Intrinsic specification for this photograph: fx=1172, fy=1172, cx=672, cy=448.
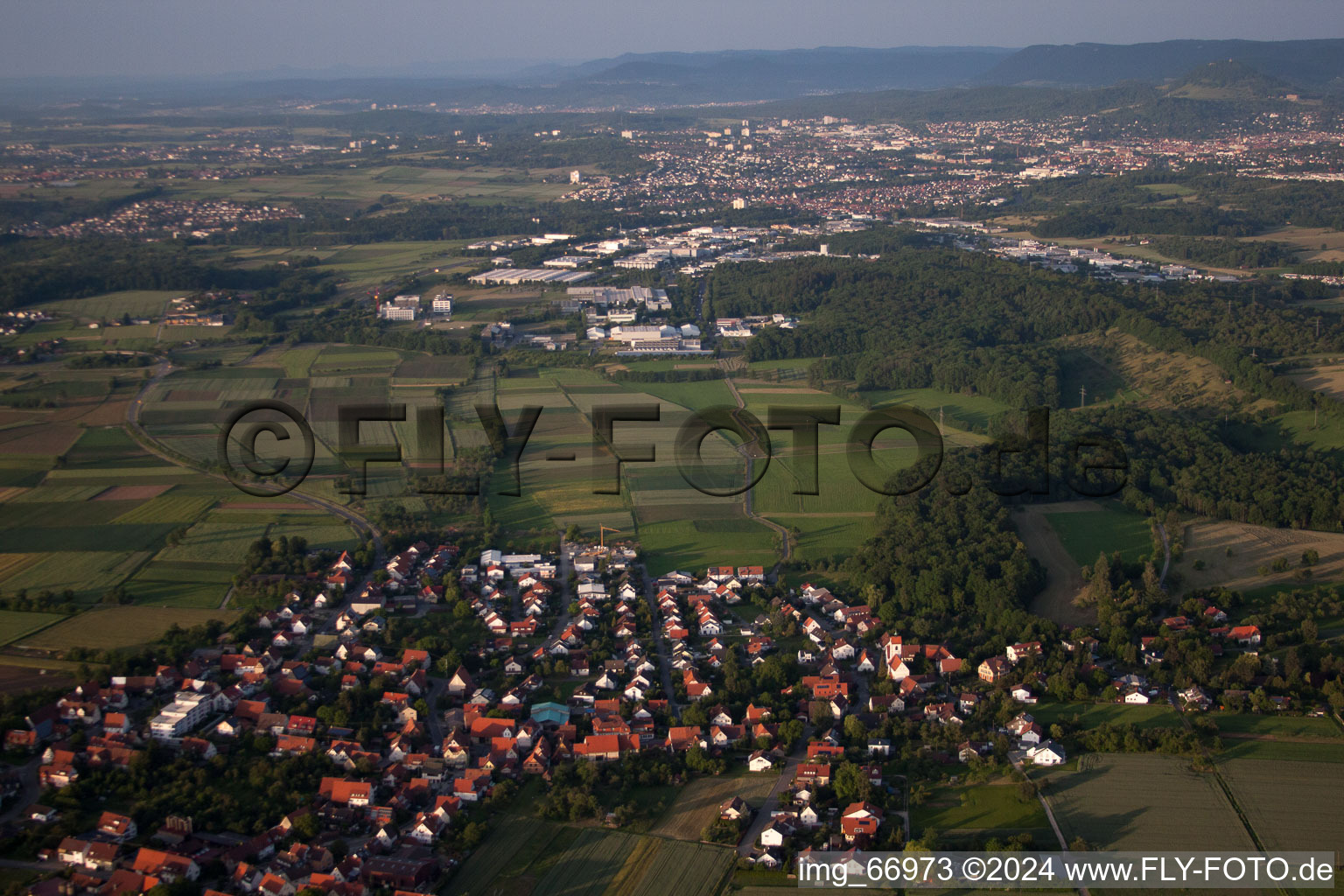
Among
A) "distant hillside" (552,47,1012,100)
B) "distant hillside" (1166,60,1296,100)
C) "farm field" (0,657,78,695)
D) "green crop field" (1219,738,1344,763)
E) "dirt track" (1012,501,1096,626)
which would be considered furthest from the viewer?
"distant hillside" (552,47,1012,100)

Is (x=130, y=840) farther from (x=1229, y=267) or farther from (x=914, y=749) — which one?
(x=1229, y=267)

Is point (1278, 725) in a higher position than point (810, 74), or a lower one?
lower

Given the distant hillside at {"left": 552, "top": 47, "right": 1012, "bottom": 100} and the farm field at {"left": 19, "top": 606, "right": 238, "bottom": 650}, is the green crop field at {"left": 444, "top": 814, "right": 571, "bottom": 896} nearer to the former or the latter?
the farm field at {"left": 19, "top": 606, "right": 238, "bottom": 650}

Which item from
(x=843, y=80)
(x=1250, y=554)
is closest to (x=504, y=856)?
(x=1250, y=554)

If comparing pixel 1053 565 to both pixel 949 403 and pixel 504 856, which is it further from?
pixel 504 856

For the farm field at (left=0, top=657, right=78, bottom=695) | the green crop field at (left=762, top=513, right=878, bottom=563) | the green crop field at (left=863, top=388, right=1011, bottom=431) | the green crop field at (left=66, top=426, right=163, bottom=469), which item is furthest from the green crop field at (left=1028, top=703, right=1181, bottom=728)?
the green crop field at (left=66, top=426, right=163, bottom=469)

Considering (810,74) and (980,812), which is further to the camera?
(810,74)

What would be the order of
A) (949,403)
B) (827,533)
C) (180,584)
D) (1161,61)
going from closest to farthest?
(180,584) → (827,533) → (949,403) → (1161,61)

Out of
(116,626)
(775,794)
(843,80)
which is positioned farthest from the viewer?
(843,80)
